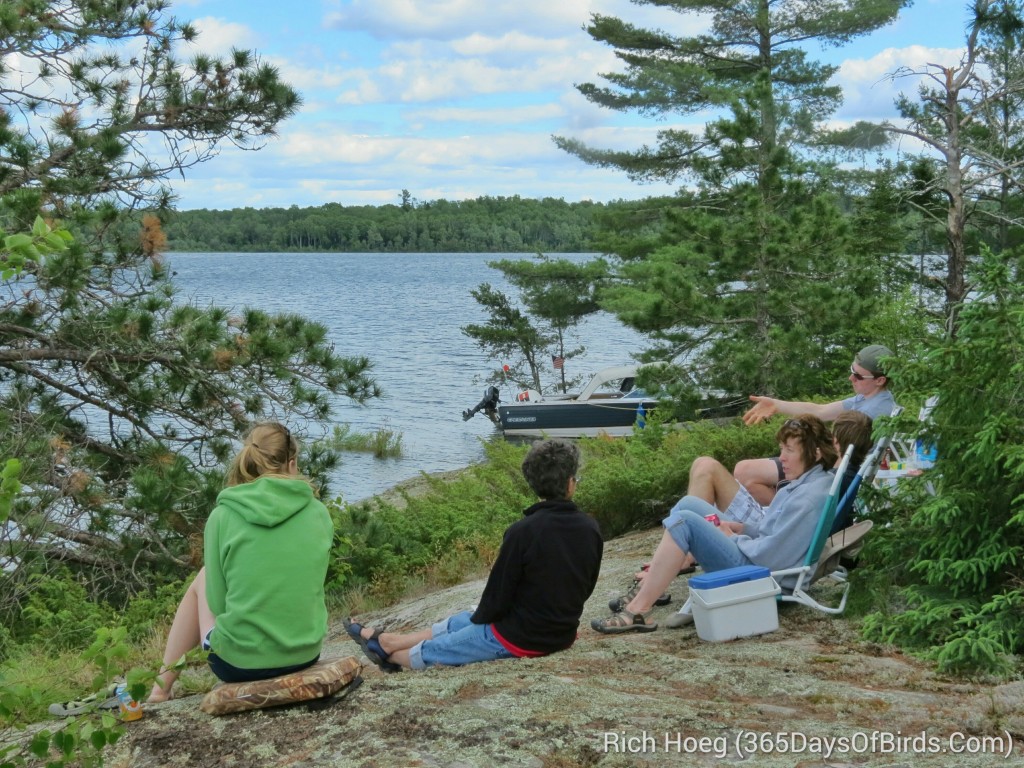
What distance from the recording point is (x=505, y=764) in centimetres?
345

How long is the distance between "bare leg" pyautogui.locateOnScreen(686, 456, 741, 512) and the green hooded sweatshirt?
2647 millimetres

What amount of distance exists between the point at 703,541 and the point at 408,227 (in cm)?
12333

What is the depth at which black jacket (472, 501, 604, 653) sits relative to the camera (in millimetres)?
4734

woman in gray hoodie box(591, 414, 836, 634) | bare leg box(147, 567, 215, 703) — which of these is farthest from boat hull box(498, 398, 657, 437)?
bare leg box(147, 567, 215, 703)

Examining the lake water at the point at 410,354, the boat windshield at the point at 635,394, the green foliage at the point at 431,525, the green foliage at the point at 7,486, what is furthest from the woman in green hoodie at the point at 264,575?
the boat windshield at the point at 635,394

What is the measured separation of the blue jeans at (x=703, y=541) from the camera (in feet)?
17.7

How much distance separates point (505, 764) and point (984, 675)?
2.11 meters

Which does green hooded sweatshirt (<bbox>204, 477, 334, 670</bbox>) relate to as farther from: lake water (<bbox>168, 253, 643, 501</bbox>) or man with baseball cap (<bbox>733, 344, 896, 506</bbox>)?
lake water (<bbox>168, 253, 643, 501</bbox>)

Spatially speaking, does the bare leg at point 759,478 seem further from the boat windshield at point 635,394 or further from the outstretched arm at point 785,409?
the boat windshield at point 635,394

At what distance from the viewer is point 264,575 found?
13.3ft

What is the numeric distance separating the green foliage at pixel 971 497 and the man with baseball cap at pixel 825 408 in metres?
1.12

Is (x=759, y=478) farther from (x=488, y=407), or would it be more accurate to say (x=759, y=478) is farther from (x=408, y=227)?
(x=408, y=227)

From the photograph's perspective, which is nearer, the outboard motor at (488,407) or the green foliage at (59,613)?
the green foliage at (59,613)

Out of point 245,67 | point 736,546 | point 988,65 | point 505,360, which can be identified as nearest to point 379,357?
point 505,360
